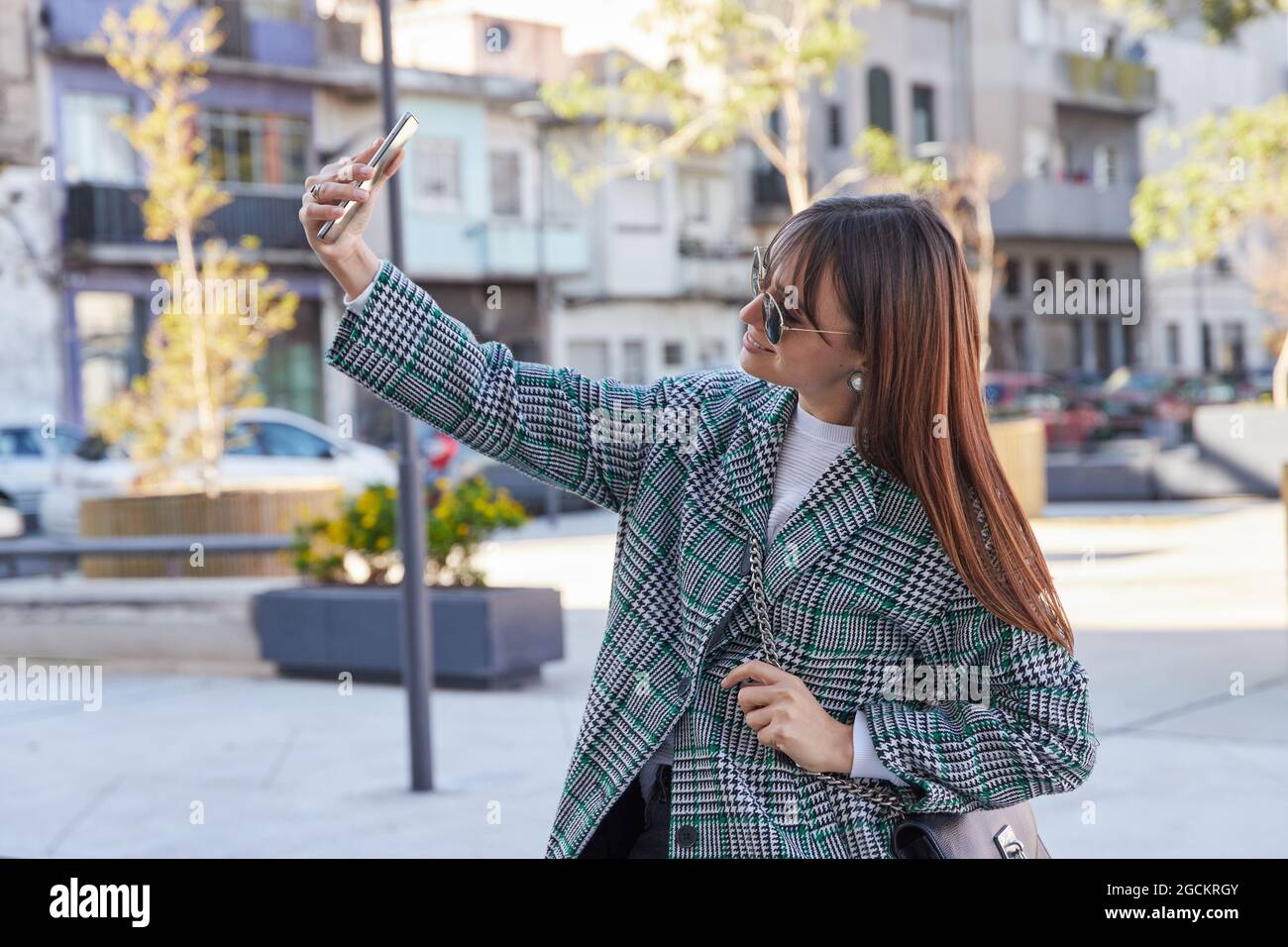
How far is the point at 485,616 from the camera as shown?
8711 mm

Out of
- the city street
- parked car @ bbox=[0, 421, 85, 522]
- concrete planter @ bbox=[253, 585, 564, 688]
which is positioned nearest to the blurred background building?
parked car @ bbox=[0, 421, 85, 522]

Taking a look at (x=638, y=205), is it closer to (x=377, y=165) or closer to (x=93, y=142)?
(x=93, y=142)

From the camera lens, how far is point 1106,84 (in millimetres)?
45500

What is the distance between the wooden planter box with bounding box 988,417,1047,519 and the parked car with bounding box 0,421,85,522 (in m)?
10.4

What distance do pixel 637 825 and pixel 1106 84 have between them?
46.1 meters

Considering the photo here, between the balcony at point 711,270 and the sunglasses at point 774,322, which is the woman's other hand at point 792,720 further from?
the balcony at point 711,270

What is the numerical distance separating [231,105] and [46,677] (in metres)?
22.5

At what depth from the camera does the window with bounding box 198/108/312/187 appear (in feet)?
99.5

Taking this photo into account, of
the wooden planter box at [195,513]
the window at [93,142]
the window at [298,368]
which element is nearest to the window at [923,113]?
the window at [298,368]

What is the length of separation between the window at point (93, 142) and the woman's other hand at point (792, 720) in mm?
27734

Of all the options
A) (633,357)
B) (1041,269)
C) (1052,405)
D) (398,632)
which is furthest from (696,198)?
(398,632)

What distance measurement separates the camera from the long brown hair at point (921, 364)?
2.00 meters
